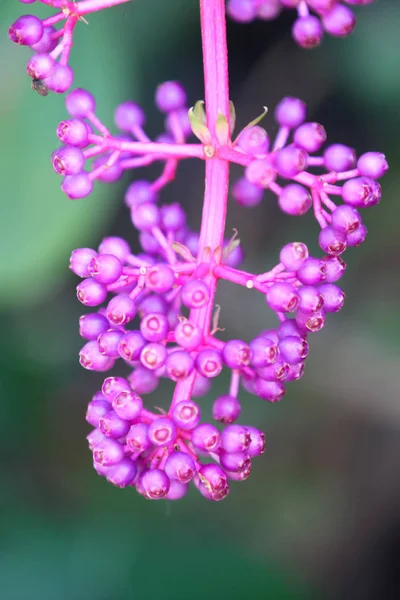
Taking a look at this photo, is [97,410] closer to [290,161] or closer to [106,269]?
[106,269]

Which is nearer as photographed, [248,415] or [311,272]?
[311,272]

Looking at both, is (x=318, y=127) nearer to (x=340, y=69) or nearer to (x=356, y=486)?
(x=340, y=69)

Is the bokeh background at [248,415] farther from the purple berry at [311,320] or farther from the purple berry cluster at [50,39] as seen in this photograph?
the purple berry at [311,320]

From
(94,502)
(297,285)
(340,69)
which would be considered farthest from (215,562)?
(340,69)

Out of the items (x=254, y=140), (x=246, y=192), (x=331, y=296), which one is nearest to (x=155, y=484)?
(x=331, y=296)

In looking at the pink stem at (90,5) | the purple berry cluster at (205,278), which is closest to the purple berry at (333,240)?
the purple berry cluster at (205,278)

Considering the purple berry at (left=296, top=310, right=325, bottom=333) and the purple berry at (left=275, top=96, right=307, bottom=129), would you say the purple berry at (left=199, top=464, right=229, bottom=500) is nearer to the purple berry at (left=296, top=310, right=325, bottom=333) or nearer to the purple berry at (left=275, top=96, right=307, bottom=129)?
the purple berry at (left=296, top=310, right=325, bottom=333)
